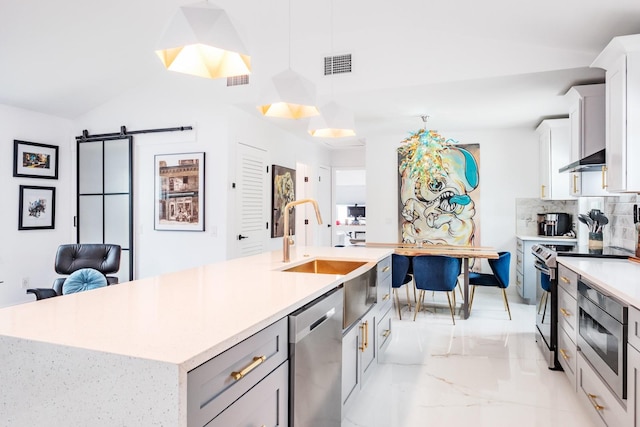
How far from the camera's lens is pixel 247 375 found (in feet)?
4.16

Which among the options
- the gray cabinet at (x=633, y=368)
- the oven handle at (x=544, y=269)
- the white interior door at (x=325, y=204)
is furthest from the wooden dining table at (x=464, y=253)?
the white interior door at (x=325, y=204)

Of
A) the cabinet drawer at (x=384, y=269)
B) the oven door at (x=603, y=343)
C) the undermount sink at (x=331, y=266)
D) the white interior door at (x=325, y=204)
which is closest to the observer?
the oven door at (x=603, y=343)

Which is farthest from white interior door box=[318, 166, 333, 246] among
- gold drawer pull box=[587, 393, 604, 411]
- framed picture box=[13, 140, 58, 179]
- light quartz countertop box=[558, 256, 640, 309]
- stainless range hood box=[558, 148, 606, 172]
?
gold drawer pull box=[587, 393, 604, 411]

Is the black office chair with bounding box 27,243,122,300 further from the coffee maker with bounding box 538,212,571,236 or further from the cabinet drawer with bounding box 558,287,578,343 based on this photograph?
the coffee maker with bounding box 538,212,571,236

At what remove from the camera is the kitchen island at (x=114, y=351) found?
101cm

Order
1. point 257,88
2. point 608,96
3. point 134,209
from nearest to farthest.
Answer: point 608,96
point 257,88
point 134,209

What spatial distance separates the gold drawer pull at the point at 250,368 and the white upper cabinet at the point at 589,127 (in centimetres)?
327

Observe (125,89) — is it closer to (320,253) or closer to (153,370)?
(320,253)

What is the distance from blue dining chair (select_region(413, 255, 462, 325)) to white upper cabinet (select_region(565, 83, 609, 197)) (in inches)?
54.9

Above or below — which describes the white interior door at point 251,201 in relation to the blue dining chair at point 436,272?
above

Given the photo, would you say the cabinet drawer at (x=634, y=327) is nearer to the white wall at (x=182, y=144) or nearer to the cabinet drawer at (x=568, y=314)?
the cabinet drawer at (x=568, y=314)

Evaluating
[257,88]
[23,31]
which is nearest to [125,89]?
[23,31]

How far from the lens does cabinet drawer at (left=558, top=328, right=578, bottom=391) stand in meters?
2.72

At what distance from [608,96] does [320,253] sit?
2309 mm
